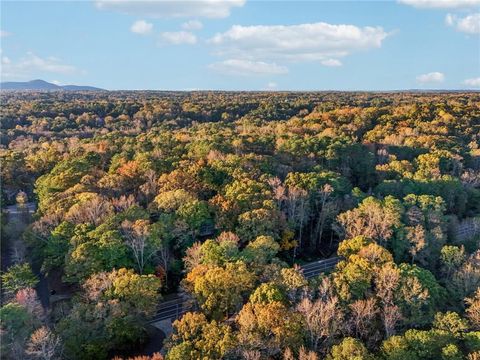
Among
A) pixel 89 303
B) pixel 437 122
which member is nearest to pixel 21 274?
pixel 89 303

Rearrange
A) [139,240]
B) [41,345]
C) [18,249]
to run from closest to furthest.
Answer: [41,345]
[139,240]
[18,249]

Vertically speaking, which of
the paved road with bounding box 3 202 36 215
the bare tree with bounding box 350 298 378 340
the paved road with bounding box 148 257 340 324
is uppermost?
the paved road with bounding box 3 202 36 215

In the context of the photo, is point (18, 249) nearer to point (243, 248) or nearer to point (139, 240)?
point (139, 240)

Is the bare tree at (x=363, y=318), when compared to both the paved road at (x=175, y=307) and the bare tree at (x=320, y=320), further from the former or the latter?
the paved road at (x=175, y=307)

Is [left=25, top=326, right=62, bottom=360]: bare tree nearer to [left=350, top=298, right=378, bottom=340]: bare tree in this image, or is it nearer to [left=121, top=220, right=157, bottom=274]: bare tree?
[left=121, top=220, right=157, bottom=274]: bare tree

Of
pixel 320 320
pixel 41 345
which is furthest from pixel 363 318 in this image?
pixel 41 345

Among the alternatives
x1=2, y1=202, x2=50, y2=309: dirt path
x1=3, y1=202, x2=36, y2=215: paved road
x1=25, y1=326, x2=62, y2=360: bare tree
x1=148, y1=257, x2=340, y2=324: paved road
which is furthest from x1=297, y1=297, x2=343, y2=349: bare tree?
x1=3, y1=202, x2=36, y2=215: paved road

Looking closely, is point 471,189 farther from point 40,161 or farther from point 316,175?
point 40,161

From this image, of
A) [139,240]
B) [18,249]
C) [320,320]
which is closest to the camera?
[320,320]
